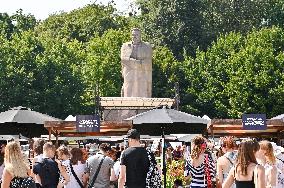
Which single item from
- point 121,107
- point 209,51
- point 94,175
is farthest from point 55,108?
point 94,175

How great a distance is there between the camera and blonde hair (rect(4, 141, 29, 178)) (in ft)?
39.6

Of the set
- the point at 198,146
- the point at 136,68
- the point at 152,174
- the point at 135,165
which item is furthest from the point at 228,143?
the point at 136,68

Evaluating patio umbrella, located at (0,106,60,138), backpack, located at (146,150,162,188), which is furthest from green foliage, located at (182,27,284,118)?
backpack, located at (146,150,162,188)

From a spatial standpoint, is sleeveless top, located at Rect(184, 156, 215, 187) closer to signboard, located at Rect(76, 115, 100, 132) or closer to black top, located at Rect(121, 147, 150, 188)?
black top, located at Rect(121, 147, 150, 188)

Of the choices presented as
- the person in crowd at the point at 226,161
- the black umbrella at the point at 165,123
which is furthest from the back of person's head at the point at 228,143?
the black umbrella at the point at 165,123

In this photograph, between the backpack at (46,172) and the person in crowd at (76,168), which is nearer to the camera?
the backpack at (46,172)

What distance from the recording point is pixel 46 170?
563 inches

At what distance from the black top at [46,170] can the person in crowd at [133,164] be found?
1.03 metres

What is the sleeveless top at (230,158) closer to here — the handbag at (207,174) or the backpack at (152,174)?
the handbag at (207,174)

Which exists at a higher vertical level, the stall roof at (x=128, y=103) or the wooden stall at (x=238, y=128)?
the stall roof at (x=128, y=103)

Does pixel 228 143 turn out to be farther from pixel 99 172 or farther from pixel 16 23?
Answer: pixel 16 23

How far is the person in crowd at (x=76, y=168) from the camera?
16.4m

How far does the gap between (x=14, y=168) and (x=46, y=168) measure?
7.30 ft

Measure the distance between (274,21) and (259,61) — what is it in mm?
15245
